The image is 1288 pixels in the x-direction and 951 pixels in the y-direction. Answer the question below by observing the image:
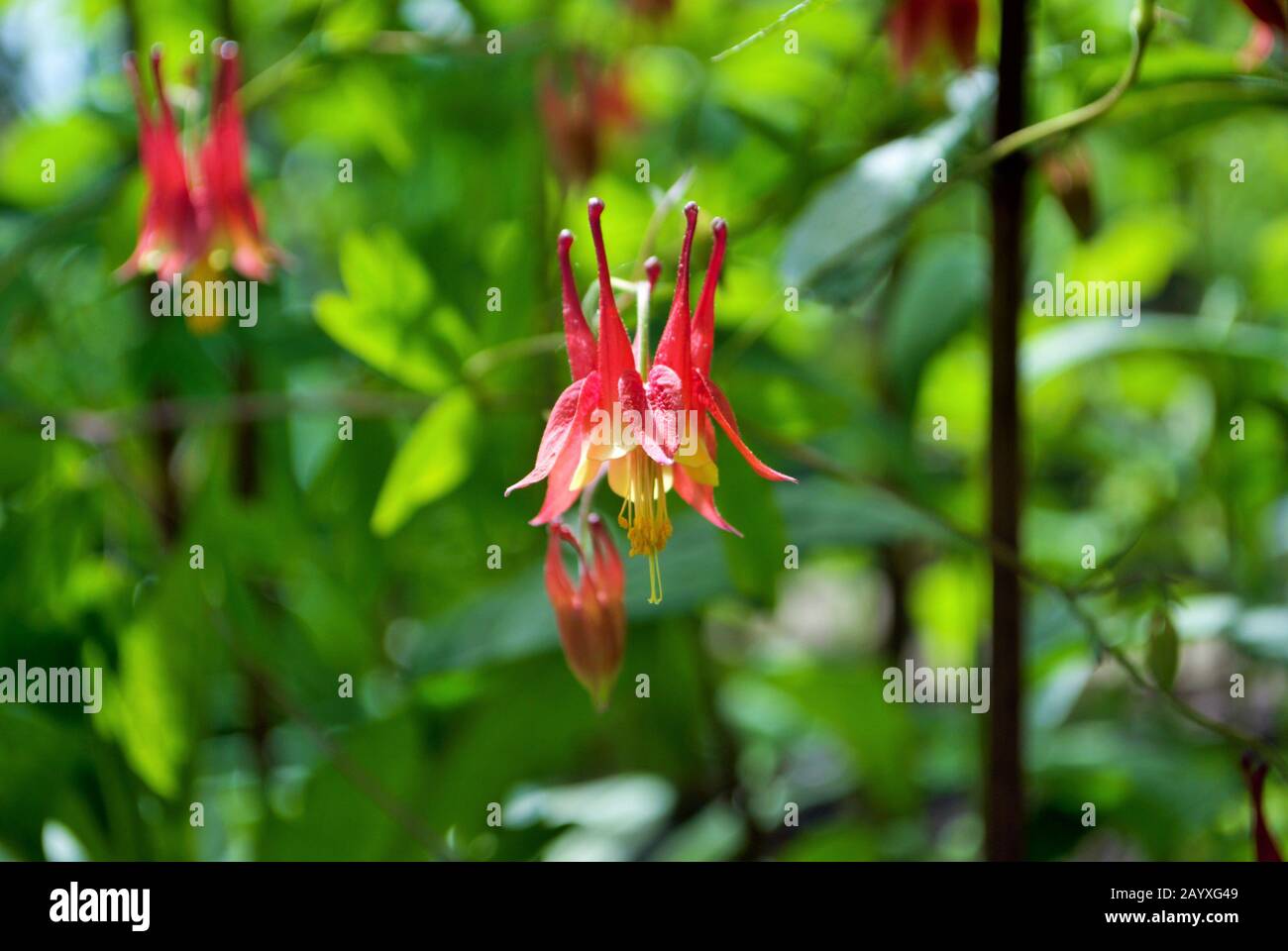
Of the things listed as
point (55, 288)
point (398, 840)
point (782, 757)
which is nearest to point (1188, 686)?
point (782, 757)

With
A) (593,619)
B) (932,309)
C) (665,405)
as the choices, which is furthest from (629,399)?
(932,309)

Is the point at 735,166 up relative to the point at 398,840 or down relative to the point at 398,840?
up

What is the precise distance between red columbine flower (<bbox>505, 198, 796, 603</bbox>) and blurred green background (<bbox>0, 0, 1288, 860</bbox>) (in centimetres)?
10

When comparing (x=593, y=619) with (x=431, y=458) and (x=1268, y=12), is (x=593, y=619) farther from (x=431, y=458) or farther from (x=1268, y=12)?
(x=1268, y=12)

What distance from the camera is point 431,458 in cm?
74

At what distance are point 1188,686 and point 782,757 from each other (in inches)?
22.6

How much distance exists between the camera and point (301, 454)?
118 cm

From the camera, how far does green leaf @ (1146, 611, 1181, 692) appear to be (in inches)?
22.7

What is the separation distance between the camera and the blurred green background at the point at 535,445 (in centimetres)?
76

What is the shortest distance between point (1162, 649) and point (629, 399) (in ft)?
0.98

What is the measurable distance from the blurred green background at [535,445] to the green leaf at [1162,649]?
0.02 meters

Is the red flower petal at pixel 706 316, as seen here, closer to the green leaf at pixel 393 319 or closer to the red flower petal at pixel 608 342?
the red flower petal at pixel 608 342

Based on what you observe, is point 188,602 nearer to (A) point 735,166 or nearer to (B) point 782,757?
(A) point 735,166

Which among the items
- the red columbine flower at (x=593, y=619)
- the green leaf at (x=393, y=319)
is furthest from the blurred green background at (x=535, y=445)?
the red columbine flower at (x=593, y=619)
